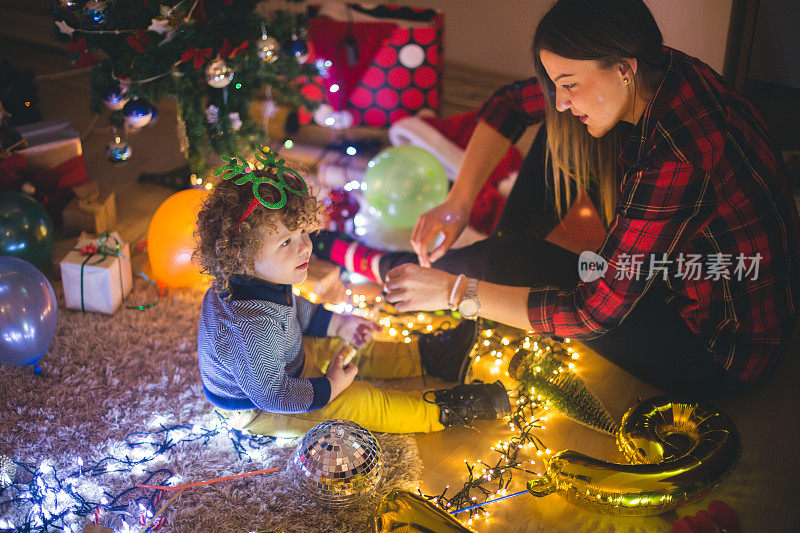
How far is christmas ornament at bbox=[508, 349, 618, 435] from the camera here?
172 centimetres

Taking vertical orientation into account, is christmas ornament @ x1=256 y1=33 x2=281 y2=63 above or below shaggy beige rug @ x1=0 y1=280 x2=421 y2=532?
above

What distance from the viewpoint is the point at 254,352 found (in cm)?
151

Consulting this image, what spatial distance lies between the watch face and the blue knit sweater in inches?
14.1

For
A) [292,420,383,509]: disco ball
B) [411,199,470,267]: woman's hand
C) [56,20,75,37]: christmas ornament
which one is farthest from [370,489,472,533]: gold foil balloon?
[56,20,75,37]: christmas ornament

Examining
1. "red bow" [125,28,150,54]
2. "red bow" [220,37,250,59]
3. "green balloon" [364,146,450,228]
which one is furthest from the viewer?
"green balloon" [364,146,450,228]

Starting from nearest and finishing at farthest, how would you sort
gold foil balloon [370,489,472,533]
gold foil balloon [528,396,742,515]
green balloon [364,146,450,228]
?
gold foil balloon [370,489,472,533] → gold foil balloon [528,396,742,515] → green balloon [364,146,450,228]

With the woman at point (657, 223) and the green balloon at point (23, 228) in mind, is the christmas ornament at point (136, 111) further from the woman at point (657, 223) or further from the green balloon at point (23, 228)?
the woman at point (657, 223)

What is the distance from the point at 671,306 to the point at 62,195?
2.00 meters

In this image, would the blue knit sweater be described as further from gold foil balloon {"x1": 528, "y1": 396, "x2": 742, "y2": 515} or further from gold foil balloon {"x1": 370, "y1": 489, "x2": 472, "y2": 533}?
gold foil balloon {"x1": 528, "y1": 396, "x2": 742, "y2": 515}

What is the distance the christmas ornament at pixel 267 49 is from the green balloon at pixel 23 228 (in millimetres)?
817

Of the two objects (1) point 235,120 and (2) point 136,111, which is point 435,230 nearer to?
(1) point 235,120

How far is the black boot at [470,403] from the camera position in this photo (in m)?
1.74

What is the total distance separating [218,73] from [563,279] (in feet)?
3.80

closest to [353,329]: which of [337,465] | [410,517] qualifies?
[337,465]
